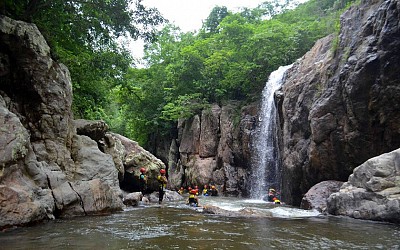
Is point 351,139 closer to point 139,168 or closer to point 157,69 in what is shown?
point 139,168

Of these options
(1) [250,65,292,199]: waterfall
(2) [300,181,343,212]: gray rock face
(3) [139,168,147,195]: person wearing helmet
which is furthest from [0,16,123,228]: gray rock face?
(1) [250,65,292,199]: waterfall

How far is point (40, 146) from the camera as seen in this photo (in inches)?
353

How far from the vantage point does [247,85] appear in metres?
24.4

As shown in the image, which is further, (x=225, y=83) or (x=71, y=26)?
(x=225, y=83)

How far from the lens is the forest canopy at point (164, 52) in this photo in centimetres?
1191

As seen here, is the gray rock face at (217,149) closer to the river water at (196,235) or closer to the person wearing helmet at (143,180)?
the person wearing helmet at (143,180)

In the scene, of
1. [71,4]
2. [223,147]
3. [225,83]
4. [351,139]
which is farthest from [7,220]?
[225,83]

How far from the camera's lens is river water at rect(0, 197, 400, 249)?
516cm

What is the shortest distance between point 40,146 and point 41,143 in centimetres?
14

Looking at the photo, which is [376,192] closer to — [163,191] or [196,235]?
[196,235]

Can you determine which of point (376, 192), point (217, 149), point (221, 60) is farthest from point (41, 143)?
point (221, 60)

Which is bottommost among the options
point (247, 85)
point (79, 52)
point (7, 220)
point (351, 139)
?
point (7, 220)

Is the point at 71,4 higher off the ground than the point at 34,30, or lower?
higher

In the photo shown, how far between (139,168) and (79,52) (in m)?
6.27
